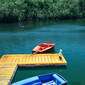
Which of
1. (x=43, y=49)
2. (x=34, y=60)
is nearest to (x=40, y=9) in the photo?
(x=43, y=49)

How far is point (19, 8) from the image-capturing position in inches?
1777

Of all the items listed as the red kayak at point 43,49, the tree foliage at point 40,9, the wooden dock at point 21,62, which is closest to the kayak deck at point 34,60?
the wooden dock at point 21,62

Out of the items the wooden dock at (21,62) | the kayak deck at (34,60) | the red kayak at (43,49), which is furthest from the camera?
the red kayak at (43,49)

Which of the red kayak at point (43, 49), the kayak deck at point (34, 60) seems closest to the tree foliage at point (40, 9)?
the red kayak at point (43, 49)

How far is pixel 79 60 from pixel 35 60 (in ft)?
12.7

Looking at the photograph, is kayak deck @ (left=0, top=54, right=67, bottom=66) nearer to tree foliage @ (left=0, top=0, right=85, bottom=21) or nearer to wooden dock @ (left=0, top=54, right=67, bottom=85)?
wooden dock @ (left=0, top=54, right=67, bottom=85)

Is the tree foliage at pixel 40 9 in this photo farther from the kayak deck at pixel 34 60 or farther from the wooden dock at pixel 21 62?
the wooden dock at pixel 21 62

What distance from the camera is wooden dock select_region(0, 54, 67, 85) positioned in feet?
32.3

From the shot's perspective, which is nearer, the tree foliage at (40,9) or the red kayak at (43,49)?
the red kayak at (43,49)

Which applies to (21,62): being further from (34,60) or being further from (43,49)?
(43,49)

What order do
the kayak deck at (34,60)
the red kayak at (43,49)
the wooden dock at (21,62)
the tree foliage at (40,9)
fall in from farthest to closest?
the tree foliage at (40,9)
the red kayak at (43,49)
the kayak deck at (34,60)
the wooden dock at (21,62)

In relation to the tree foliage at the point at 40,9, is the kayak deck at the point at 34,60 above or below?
below

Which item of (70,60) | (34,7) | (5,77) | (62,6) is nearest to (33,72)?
(5,77)

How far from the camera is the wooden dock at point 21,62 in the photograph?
9.86 meters
